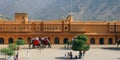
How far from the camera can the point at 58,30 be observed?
80.2 m

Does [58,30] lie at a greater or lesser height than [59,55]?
greater

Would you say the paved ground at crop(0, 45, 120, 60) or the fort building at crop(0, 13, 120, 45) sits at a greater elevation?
the fort building at crop(0, 13, 120, 45)

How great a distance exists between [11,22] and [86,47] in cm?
3220

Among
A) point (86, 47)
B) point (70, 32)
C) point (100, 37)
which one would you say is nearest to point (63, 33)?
point (70, 32)

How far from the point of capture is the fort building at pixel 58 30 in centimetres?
7975

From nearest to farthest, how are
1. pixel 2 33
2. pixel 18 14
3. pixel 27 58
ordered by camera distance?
pixel 27 58 → pixel 2 33 → pixel 18 14

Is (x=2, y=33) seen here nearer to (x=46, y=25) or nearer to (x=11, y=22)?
(x=11, y=22)

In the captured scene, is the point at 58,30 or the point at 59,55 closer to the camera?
the point at 59,55

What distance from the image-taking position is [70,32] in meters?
80.4

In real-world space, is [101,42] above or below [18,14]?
below

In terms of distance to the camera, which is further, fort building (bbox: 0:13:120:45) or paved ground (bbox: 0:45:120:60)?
fort building (bbox: 0:13:120:45)

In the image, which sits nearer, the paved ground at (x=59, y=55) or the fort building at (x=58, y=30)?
the paved ground at (x=59, y=55)

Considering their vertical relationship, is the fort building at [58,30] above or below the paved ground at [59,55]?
above

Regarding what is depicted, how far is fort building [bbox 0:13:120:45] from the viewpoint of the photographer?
7975 centimetres
